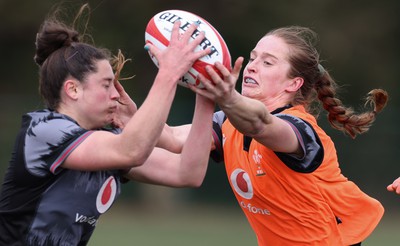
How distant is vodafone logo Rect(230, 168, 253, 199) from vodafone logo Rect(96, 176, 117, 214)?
716 mm

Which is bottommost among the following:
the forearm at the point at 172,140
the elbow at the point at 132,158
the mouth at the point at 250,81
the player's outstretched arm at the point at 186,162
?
the forearm at the point at 172,140

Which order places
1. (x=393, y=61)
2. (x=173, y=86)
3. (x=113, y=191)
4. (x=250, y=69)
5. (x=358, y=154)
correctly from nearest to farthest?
(x=173, y=86) < (x=113, y=191) < (x=250, y=69) < (x=358, y=154) < (x=393, y=61)

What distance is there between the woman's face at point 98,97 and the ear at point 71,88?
3 centimetres

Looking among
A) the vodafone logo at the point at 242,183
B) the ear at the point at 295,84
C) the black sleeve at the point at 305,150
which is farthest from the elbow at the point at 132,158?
the ear at the point at 295,84

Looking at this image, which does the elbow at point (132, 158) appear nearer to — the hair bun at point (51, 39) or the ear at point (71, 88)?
the ear at point (71, 88)

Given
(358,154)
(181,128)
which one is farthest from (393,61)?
(181,128)

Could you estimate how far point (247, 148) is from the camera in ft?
15.9

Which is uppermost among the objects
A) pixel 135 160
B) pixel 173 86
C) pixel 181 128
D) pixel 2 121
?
pixel 173 86

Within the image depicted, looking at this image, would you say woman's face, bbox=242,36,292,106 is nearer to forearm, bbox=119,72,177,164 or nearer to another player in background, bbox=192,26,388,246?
another player in background, bbox=192,26,388,246

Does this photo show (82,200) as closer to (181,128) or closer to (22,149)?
(22,149)

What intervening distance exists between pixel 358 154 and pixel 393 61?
4.31 meters

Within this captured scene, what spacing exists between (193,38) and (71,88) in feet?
2.14

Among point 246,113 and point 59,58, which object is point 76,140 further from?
point 246,113

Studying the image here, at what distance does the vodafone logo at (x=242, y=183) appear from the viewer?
4809 mm
